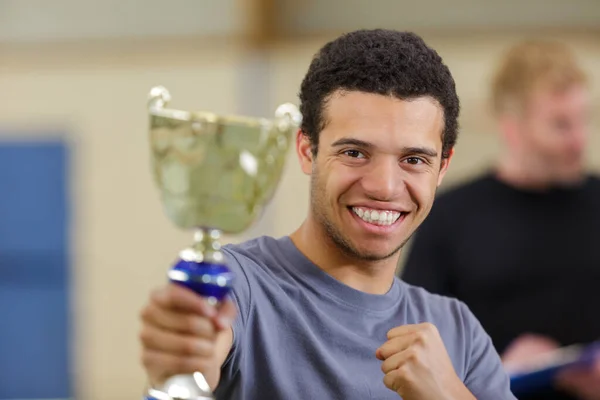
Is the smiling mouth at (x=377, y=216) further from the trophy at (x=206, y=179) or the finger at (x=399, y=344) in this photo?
the trophy at (x=206, y=179)

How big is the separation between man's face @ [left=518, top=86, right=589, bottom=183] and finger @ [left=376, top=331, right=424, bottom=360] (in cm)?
163

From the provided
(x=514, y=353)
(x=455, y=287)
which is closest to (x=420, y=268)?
(x=455, y=287)

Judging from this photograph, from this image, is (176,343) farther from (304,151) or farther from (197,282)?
(304,151)

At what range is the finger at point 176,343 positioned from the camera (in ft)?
3.15

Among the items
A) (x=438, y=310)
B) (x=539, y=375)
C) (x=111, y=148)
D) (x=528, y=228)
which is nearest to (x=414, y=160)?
(x=438, y=310)

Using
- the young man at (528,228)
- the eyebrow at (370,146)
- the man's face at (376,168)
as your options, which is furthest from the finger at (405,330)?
the young man at (528,228)

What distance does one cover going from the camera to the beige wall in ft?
Answer: 18.7

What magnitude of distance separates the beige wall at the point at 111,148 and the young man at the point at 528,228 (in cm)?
291

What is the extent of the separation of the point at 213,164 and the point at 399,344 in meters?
0.40

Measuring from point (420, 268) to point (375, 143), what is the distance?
1.37 meters

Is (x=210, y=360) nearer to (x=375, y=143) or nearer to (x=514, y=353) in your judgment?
(x=375, y=143)

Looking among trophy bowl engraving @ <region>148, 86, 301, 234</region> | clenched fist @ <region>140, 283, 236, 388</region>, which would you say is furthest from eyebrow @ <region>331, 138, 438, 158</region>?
clenched fist @ <region>140, 283, 236, 388</region>

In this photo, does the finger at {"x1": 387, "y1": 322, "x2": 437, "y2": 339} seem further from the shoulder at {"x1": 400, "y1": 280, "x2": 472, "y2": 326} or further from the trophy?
the trophy

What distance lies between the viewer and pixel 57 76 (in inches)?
229
